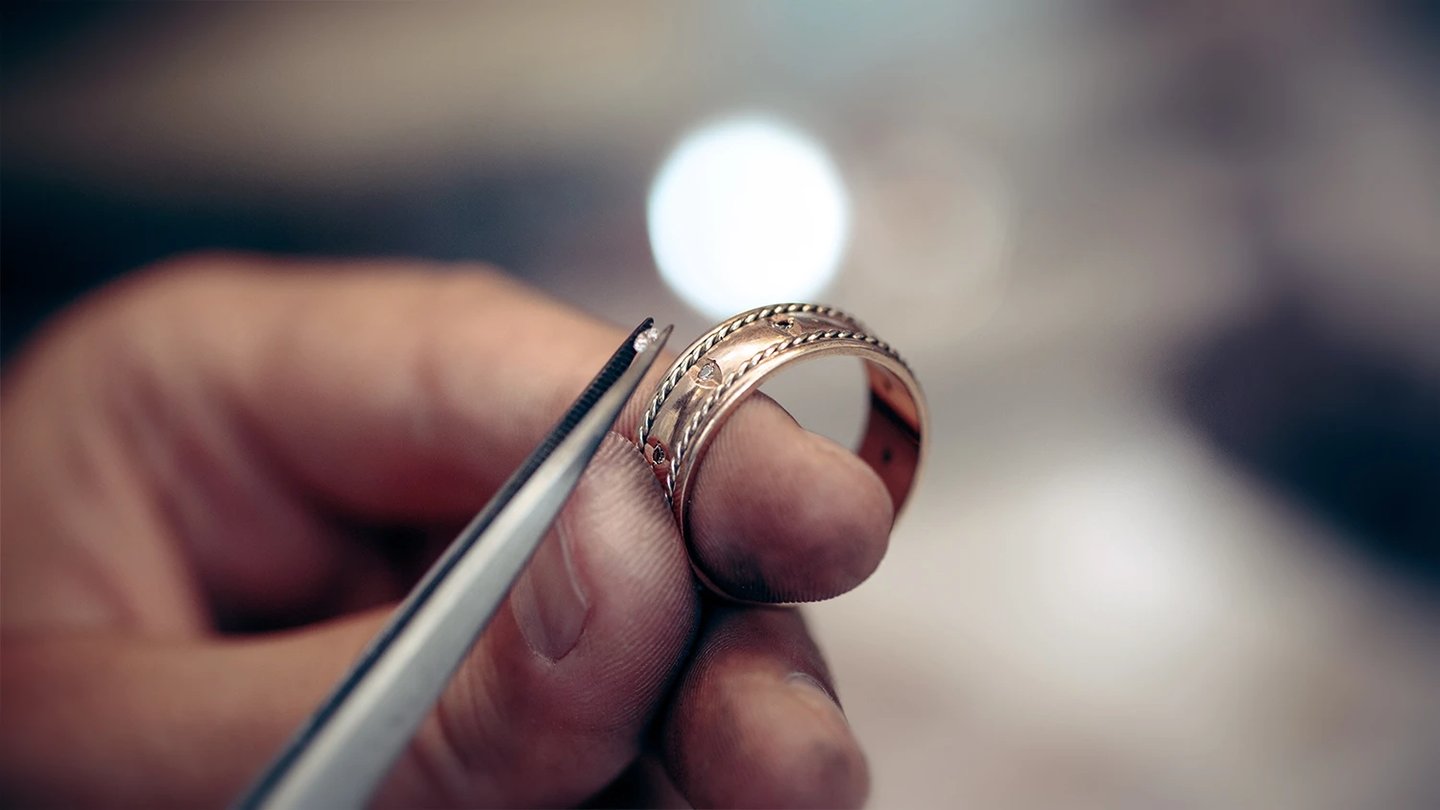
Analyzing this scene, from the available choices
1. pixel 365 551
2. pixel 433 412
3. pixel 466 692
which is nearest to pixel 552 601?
pixel 466 692

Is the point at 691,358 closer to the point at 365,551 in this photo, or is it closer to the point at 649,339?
the point at 649,339

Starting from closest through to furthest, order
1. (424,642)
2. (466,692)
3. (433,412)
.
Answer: (424,642) → (466,692) → (433,412)

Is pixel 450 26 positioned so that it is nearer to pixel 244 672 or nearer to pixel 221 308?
pixel 221 308

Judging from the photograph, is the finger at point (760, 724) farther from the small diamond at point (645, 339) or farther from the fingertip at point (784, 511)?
the small diamond at point (645, 339)

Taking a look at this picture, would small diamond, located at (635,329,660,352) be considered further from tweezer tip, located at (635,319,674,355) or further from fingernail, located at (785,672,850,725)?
fingernail, located at (785,672,850,725)

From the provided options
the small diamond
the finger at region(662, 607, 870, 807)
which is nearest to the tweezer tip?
the small diamond

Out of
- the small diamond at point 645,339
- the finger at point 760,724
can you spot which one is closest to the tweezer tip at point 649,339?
the small diamond at point 645,339
